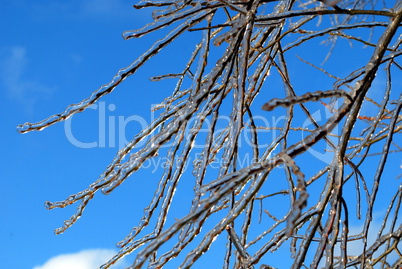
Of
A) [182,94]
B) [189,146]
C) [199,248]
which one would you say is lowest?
[199,248]

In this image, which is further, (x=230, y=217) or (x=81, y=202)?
(x=81, y=202)

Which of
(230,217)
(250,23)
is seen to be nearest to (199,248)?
(230,217)

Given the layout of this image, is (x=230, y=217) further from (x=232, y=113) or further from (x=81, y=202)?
(x=81, y=202)

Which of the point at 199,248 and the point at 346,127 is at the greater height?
the point at 346,127

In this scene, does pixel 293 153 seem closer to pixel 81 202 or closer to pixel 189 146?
pixel 189 146

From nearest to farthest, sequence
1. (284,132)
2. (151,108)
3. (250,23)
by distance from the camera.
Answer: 1. (250,23)
2. (284,132)
3. (151,108)

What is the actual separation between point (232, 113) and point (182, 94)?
0.72 metres

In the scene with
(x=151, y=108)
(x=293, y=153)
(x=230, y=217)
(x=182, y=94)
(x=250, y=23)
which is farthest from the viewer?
(x=151, y=108)

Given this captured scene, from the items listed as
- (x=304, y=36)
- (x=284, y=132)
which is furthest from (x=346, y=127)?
(x=304, y=36)

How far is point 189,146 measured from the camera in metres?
1.19

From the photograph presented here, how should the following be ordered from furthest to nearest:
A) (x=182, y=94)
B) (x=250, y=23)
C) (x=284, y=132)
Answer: (x=182, y=94) < (x=284, y=132) < (x=250, y=23)

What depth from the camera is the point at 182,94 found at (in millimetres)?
1890

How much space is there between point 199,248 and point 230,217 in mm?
86

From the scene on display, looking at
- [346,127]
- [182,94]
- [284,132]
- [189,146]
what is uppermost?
[182,94]
